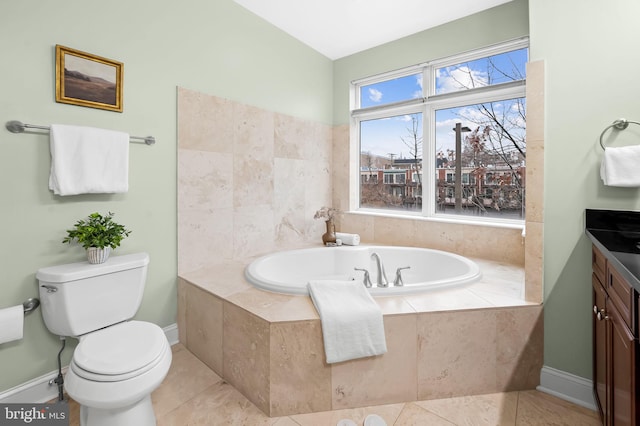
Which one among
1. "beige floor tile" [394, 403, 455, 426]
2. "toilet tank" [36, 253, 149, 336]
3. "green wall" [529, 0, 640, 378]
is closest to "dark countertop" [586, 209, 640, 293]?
"green wall" [529, 0, 640, 378]

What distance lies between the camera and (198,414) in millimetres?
1604

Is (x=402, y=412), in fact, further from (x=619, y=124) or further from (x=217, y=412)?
(x=619, y=124)

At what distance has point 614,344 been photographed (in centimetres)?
116

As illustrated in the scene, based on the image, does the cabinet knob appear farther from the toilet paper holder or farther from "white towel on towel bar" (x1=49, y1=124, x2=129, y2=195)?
the toilet paper holder

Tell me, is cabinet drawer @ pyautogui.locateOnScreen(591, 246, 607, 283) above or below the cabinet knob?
above

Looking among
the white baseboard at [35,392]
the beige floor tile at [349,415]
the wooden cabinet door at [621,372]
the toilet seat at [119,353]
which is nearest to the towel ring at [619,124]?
the wooden cabinet door at [621,372]

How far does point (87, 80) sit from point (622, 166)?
108 inches

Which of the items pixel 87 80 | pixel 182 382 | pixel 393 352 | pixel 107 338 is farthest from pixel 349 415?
pixel 87 80

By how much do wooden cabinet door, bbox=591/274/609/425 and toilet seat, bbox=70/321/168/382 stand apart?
6.19ft

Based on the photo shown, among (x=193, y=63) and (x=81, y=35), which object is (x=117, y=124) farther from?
(x=193, y=63)

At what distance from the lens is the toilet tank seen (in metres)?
1.54

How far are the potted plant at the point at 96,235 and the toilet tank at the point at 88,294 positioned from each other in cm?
6

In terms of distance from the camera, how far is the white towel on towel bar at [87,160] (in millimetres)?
1610

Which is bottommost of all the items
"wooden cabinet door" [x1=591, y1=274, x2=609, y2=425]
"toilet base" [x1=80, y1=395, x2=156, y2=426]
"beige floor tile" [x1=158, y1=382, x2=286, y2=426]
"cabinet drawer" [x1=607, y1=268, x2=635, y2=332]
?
"beige floor tile" [x1=158, y1=382, x2=286, y2=426]
